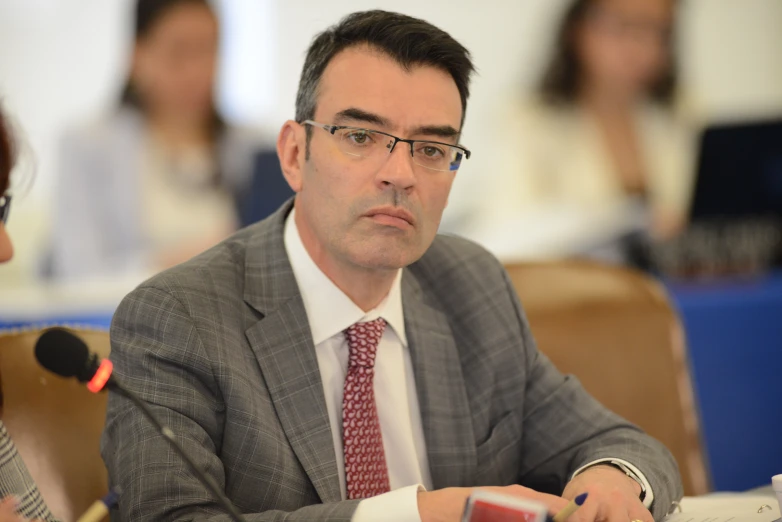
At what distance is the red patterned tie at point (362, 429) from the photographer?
5.11ft

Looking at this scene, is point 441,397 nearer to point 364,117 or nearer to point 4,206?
point 364,117

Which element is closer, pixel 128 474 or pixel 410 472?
pixel 128 474

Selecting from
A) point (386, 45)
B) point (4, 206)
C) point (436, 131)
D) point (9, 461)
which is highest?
point (386, 45)

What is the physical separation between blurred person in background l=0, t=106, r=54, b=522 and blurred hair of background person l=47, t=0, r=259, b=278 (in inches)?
107

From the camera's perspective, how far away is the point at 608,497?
1.43 meters

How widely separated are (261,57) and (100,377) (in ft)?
14.6

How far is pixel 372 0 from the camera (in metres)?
5.83

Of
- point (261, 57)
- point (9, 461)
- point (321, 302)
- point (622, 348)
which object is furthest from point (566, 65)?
point (9, 461)

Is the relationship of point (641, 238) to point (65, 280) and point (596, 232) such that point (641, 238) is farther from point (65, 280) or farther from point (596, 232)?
point (65, 280)

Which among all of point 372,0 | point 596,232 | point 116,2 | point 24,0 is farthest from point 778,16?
point 24,0

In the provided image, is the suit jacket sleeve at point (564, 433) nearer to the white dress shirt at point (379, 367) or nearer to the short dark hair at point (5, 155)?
the white dress shirt at point (379, 367)

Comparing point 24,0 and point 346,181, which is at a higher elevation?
point 24,0

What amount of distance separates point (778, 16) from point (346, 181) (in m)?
5.76

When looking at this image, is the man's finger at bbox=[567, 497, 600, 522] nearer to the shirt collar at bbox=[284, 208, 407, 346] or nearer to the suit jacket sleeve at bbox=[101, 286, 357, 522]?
the suit jacket sleeve at bbox=[101, 286, 357, 522]
